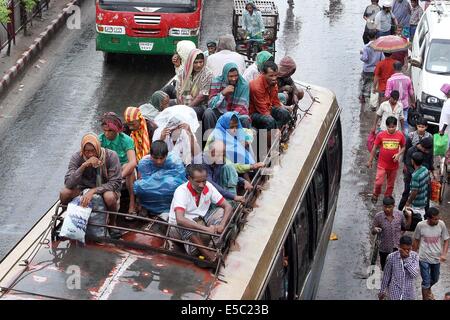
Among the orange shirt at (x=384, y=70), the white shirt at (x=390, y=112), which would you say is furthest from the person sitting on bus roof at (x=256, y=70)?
the orange shirt at (x=384, y=70)

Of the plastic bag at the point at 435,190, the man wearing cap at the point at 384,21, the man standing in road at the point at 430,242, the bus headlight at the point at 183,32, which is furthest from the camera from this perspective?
the man wearing cap at the point at 384,21

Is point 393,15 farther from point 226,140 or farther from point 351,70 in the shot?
point 226,140

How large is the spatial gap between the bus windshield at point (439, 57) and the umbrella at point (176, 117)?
27.7 ft

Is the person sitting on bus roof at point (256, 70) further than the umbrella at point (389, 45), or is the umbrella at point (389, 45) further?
the umbrella at point (389, 45)

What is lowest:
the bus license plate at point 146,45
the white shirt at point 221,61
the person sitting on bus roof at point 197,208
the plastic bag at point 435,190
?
the bus license plate at point 146,45

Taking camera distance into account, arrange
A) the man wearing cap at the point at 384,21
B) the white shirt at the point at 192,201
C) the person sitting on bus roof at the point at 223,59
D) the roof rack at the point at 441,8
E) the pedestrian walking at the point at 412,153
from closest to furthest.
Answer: the white shirt at the point at 192,201
the person sitting on bus roof at the point at 223,59
the pedestrian walking at the point at 412,153
the roof rack at the point at 441,8
the man wearing cap at the point at 384,21

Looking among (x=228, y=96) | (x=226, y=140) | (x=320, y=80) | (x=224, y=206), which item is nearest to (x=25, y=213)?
(x=228, y=96)

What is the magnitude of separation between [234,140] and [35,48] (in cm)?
1295

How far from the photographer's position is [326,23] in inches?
989

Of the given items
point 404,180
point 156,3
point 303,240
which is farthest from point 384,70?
point 303,240

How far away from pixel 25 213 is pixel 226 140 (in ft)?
16.4

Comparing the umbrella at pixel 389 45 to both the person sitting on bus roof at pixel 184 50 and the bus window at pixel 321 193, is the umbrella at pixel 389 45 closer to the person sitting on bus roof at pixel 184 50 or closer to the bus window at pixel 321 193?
the person sitting on bus roof at pixel 184 50

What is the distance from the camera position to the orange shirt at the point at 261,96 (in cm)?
1127

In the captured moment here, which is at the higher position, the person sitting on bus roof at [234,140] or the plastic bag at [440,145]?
the person sitting on bus roof at [234,140]
